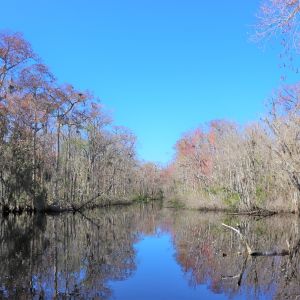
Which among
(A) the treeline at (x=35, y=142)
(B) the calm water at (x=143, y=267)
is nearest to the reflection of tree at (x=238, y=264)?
(B) the calm water at (x=143, y=267)

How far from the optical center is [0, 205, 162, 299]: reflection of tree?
35.5 ft

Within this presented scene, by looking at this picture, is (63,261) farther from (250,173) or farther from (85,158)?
(85,158)

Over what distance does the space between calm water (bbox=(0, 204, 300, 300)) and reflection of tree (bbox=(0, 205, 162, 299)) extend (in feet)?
0.07

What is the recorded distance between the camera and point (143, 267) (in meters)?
14.5

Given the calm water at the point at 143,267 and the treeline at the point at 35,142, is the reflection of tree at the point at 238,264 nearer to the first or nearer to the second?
the calm water at the point at 143,267

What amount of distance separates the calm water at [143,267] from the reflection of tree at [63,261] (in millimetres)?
22

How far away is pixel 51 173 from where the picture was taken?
40.8 m

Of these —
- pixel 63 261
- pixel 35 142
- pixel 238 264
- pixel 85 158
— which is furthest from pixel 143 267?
pixel 85 158

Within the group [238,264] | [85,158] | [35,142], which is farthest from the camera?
[85,158]

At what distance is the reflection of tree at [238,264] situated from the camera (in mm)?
11198

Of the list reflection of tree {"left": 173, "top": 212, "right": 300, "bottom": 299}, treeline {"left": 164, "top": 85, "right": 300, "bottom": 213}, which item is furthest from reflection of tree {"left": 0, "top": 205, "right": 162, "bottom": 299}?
treeline {"left": 164, "top": 85, "right": 300, "bottom": 213}

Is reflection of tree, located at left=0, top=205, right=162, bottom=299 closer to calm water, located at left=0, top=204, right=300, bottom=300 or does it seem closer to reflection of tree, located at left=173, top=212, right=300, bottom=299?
calm water, located at left=0, top=204, right=300, bottom=300

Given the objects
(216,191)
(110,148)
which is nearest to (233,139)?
(216,191)

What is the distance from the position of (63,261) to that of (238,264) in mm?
5887
